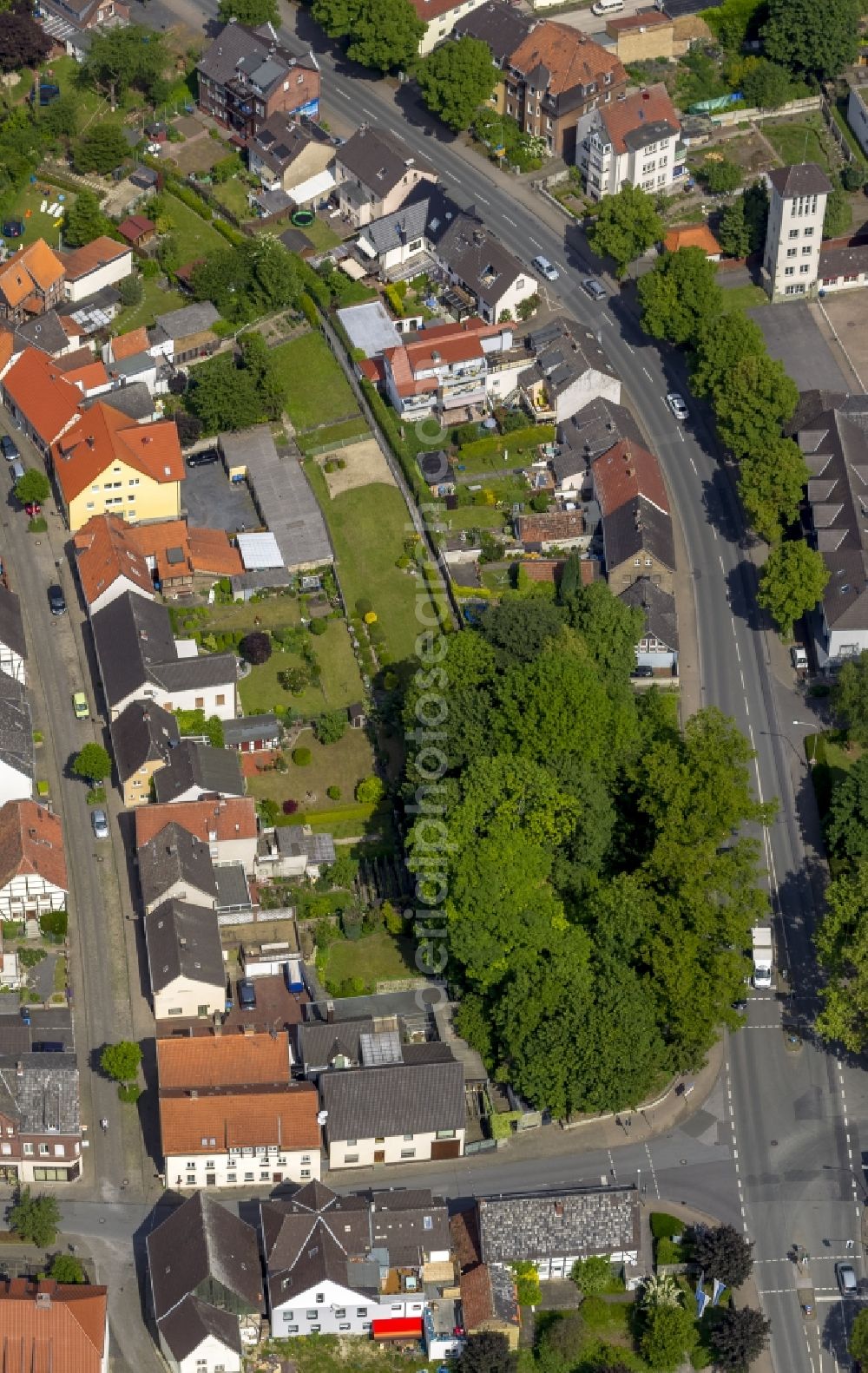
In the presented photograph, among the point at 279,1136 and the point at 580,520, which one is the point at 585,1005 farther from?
the point at 580,520

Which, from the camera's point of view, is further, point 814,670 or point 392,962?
point 814,670

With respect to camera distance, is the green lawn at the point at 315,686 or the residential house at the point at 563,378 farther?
the residential house at the point at 563,378

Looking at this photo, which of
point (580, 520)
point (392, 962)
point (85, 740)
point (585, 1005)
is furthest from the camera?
point (580, 520)

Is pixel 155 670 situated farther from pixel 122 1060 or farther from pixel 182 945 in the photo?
pixel 122 1060

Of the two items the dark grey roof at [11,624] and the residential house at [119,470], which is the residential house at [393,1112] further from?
the residential house at [119,470]

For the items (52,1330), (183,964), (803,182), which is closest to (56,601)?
(183,964)

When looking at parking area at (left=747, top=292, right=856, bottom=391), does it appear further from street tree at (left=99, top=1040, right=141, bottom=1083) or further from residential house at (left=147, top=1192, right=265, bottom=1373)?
residential house at (left=147, top=1192, right=265, bottom=1373)

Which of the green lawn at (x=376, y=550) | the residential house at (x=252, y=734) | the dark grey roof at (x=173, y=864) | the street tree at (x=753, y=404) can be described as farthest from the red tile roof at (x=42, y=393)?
the street tree at (x=753, y=404)

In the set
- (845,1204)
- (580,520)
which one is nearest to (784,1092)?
(845,1204)
